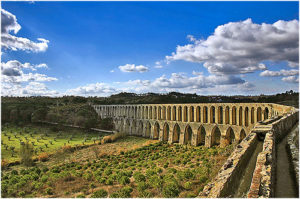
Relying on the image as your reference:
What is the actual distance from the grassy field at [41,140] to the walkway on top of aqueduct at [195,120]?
10.1m

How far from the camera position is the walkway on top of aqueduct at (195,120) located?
98.2ft

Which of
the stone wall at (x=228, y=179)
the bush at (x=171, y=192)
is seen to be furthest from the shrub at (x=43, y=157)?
the stone wall at (x=228, y=179)

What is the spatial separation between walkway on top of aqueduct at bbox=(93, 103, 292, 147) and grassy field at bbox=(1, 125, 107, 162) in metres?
10.1

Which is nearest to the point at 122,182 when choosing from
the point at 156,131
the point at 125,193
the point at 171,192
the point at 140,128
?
the point at 125,193

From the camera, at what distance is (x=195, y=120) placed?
1447 inches

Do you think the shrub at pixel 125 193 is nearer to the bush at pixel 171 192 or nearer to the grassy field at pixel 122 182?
the grassy field at pixel 122 182

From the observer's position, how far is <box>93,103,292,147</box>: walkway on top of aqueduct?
29931mm

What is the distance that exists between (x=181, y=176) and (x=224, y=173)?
10330mm

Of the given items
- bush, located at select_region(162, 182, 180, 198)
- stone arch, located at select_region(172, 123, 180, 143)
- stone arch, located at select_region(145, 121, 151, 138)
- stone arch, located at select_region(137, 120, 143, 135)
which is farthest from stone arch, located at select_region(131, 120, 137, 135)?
bush, located at select_region(162, 182, 180, 198)

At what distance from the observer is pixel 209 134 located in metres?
33.0

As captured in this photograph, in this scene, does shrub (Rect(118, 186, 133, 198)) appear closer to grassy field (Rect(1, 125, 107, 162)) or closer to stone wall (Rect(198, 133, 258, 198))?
stone wall (Rect(198, 133, 258, 198))

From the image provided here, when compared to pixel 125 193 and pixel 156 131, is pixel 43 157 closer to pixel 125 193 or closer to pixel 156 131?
pixel 125 193

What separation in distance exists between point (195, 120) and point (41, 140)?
3057cm

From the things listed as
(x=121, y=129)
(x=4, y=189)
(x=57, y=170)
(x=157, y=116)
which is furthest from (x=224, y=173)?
(x=121, y=129)
